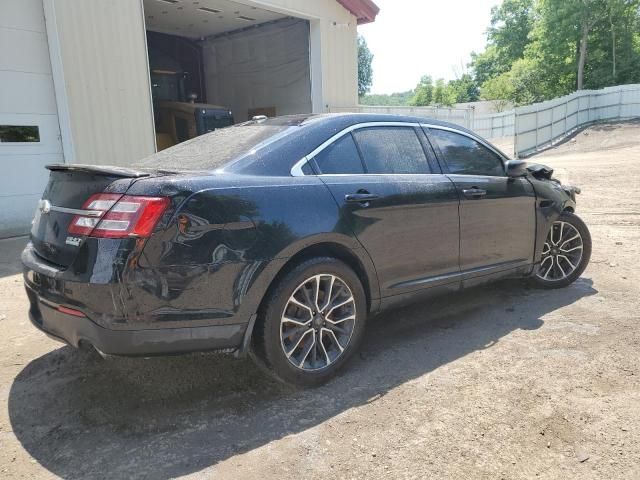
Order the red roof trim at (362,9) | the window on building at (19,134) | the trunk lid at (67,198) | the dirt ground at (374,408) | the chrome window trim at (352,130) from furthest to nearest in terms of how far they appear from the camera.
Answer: the red roof trim at (362,9)
the window on building at (19,134)
the chrome window trim at (352,130)
the trunk lid at (67,198)
the dirt ground at (374,408)

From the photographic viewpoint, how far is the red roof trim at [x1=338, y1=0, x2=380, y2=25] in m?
12.5

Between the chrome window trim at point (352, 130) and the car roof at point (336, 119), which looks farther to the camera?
the car roof at point (336, 119)

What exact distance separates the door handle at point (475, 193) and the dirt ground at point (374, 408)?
102 cm

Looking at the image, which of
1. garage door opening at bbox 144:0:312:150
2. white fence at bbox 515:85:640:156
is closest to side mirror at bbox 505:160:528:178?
garage door opening at bbox 144:0:312:150

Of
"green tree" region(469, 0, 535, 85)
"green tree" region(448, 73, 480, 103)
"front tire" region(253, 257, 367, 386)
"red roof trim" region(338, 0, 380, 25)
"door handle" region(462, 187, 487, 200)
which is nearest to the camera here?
"front tire" region(253, 257, 367, 386)

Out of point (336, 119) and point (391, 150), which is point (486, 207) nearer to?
point (391, 150)

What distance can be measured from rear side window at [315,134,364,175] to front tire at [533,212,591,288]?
236 cm

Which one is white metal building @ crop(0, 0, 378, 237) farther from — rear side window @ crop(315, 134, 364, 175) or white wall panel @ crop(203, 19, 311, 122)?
rear side window @ crop(315, 134, 364, 175)

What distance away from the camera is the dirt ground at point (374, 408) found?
7.88 feet

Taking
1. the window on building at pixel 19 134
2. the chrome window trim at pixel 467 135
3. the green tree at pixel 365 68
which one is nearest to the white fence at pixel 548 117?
the window on building at pixel 19 134

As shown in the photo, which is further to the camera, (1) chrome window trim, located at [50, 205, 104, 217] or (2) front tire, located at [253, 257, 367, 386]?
(2) front tire, located at [253, 257, 367, 386]

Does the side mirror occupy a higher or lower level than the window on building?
lower

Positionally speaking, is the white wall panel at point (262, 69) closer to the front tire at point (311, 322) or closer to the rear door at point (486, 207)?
the rear door at point (486, 207)

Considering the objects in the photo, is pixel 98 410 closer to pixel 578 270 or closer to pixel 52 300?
pixel 52 300
